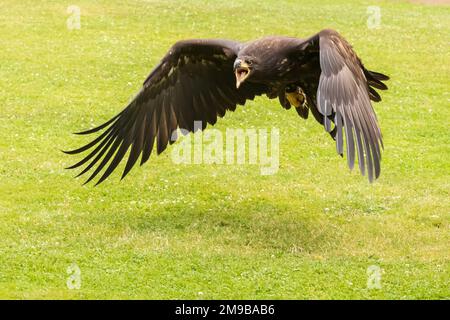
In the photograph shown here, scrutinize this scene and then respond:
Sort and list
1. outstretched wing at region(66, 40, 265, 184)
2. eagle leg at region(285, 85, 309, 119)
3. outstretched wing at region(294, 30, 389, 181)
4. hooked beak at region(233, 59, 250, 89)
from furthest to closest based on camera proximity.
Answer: outstretched wing at region(66, 40, 265, 184) < eagle leg at region(285, 85, 309, 119) < hooked beak at region(233, 59, 250, 89) < outstretched wing at region(294, 30, 389, 181)

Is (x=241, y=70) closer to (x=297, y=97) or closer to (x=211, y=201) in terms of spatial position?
(x=297, y=97)

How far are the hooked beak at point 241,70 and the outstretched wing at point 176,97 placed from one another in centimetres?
114

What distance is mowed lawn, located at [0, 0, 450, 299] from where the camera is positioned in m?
11.7

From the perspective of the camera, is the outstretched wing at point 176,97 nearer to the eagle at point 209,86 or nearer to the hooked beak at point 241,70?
the eagle at point 209,86

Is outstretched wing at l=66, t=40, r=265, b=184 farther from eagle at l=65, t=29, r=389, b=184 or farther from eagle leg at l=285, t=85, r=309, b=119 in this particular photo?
eagle leg at l=285, t=85, r=309, b=119

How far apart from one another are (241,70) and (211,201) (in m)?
2.90

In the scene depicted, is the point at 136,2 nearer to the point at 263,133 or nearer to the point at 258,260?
the point at 263,133

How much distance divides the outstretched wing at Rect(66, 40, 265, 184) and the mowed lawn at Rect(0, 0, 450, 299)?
1.13 m

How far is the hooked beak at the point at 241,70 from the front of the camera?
1234 centimetres

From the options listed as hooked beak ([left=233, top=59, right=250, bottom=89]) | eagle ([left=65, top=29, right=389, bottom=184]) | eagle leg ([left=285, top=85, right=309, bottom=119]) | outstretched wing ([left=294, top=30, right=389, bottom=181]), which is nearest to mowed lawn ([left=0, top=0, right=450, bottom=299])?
eagle ([left=65, top=29, right=389, bottom=184])

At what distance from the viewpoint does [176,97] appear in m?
14.0

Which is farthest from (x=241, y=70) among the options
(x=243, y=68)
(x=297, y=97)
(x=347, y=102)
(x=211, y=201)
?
(x=211, y=201)

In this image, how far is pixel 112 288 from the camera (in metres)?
11.5

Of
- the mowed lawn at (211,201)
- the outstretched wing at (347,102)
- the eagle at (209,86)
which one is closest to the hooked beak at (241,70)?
the eagle at (209,86)
